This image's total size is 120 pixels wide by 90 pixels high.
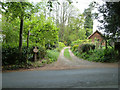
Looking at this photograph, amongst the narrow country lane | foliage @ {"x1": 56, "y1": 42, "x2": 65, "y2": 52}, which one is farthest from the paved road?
foliage @ {"x1": 56, "y1": 42, "x2": 65, "y2": 52}

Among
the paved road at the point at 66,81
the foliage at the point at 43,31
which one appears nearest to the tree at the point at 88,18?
the foliage at the point at 43,31

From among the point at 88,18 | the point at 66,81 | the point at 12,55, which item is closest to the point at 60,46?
the point at 88,18

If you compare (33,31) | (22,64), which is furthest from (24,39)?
(22,64)

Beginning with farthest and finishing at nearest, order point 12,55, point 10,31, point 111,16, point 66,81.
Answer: point 10,31 → point 12,55 → point 111,16 → point 66,81

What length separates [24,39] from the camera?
17.2ft

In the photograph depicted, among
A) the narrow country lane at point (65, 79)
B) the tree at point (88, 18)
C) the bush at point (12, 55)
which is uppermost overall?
the tree at point (88, 18)

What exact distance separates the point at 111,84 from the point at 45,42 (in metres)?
3.93

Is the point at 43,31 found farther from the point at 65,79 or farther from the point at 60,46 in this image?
the point at 65,79

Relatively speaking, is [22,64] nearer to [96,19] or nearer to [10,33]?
[10,33]

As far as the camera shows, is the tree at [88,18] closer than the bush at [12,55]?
No

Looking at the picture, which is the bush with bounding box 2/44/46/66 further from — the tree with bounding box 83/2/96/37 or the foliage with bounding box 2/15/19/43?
the tree with bounding box 83/2/96/37

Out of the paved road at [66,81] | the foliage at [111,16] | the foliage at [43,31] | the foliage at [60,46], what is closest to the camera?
the paved road at [66,81]

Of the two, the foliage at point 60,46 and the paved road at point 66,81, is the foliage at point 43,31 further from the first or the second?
the paved road at point 66,81

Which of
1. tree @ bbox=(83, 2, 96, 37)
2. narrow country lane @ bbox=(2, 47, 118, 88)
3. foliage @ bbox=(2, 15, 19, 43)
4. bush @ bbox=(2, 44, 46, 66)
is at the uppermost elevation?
tree @ bbox=(83, 2, 96, 37)
